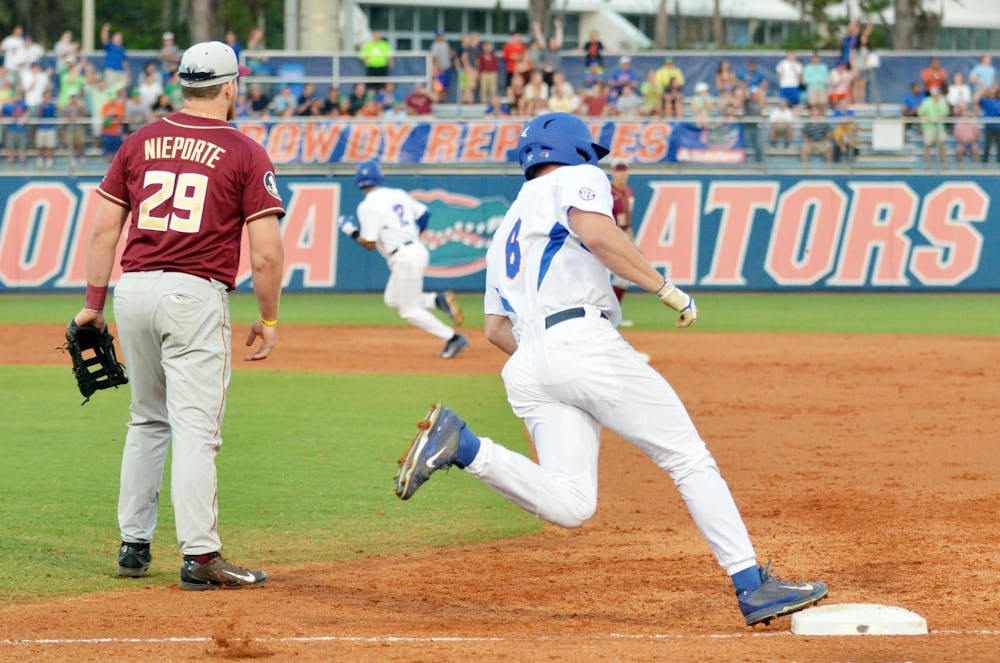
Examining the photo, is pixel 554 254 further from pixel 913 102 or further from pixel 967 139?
pixel 913 102

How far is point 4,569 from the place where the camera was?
6879 mm

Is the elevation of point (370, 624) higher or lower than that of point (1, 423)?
higher

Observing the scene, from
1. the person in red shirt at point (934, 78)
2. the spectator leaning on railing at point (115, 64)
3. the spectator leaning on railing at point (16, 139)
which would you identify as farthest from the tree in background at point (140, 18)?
the person in red shirt at point (934, 78)

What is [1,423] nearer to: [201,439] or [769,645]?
[201,439]

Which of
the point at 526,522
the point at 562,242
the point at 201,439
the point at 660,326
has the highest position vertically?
the point at 562,242

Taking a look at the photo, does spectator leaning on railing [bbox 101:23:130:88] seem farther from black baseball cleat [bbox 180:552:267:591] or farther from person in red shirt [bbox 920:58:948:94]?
black baseball cleat [bbox 180:552:267:591]

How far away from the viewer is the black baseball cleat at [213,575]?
640 centimetres

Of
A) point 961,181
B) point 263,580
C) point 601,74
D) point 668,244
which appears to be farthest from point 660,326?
point 263,580

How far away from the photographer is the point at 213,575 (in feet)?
21.0

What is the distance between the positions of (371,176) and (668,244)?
1081 cm

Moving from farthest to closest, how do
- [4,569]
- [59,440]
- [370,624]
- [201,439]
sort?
[59,440] < [4,569] < [201,439] < [370,624]

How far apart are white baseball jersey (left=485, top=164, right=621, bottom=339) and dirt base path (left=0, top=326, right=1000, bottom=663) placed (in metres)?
1.28

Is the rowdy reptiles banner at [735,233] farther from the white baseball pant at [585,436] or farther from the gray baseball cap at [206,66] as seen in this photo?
the white baseball pant at [585,436]

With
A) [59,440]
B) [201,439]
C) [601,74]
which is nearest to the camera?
[201,439]
